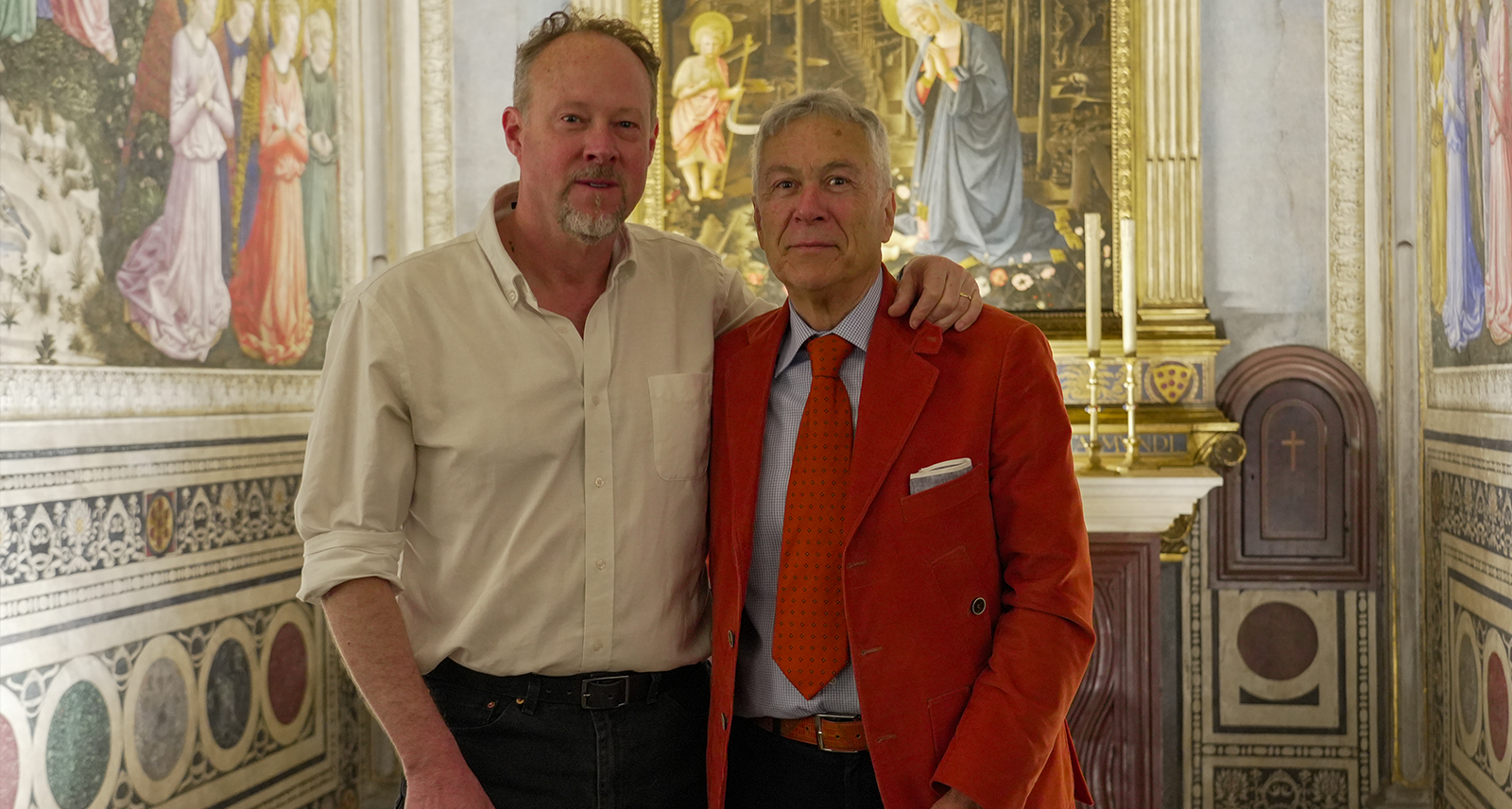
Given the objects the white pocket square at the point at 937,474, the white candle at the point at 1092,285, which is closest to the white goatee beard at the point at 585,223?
the white pocket square at the point at 937,474

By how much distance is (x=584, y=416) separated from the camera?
6.15ft

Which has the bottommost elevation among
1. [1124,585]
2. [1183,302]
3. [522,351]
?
[1124,585]

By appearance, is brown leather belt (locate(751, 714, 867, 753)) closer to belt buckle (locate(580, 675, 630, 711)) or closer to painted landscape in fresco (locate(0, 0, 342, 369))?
belt buckle (locate(580, 675, 630, 711))

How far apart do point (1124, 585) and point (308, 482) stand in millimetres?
2971

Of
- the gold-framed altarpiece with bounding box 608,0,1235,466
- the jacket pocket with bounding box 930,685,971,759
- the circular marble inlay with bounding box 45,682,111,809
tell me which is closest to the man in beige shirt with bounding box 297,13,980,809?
the jacket pocket with bounding box 930,685,971,759

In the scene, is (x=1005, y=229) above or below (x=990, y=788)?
above

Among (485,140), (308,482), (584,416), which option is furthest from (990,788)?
(485,140)

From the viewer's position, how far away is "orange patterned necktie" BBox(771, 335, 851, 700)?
1.74 meters

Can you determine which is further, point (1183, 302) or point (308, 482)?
point (1183, 302)

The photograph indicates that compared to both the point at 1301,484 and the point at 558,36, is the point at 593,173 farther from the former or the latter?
the point at 1301,484

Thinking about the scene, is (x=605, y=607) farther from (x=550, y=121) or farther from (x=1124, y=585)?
(x=1124, y=585)

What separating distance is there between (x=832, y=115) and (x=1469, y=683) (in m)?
3.02

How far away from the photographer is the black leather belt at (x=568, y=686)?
184 centimetres

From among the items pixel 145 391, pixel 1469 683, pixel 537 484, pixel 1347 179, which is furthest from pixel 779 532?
pixel 1347 179
